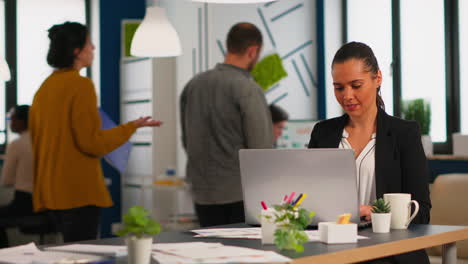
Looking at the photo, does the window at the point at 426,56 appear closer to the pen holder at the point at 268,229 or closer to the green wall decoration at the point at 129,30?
the green wall decoration at the point at 129,30

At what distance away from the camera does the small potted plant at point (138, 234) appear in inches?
63.9

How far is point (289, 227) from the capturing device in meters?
1.80

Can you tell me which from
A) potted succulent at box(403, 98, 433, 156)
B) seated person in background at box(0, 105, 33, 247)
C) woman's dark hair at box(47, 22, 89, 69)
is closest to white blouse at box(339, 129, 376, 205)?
woman's dark hair at box(47, 22, 89, 69)

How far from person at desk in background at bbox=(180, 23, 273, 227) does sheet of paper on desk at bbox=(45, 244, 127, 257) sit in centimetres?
143

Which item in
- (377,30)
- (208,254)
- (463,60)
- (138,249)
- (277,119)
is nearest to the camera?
(138,249)

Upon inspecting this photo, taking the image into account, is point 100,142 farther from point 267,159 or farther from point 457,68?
point 457,68

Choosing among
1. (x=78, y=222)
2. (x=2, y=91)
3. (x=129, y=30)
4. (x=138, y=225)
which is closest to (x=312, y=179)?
(x=138, y=225)

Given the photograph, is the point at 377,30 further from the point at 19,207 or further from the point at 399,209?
the point at 399,209

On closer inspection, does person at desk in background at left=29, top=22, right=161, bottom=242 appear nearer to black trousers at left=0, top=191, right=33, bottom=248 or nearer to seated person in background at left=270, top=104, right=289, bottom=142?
black trousers at left=0, top=191, right=33, bottom=248

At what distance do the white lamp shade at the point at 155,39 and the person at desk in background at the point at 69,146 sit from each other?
1260 mm

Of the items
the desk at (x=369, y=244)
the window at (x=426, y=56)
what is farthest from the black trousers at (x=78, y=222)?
the window at (x=426, y=56)

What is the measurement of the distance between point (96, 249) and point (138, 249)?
0.32m

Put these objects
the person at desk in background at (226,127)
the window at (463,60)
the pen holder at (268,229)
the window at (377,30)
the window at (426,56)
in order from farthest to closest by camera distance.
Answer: the window at (377,30) → the window at (426,56) → the window at (463,60) → the person at desk in background at (226,127) → the pen holder at (268,229)

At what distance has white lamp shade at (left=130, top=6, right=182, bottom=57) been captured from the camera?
438 cm
